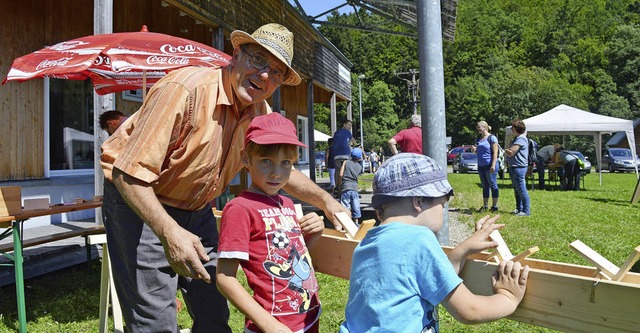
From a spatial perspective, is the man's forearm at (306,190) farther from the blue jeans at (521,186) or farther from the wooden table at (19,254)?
the blue jeans at (521,186)

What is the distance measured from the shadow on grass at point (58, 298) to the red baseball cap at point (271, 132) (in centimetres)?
329

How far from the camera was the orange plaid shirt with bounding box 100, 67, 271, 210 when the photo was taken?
2.03 metres

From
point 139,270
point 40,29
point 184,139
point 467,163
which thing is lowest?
point 139,270

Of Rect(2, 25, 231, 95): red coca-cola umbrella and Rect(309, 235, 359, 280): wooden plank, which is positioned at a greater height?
Rect(2, 25, 231, 95): red coca-cola umbrella

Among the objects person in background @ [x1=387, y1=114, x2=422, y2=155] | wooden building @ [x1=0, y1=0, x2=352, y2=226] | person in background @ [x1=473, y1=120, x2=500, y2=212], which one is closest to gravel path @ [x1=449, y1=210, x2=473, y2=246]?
person in background @ [x1=473, y1=120, x2=500, y2=212]

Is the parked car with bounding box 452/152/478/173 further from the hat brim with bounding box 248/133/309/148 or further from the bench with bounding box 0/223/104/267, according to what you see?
the hat brim with bounding box 248/133/309/148

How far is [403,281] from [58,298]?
14.3 feet

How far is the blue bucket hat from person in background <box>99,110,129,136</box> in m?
4.53

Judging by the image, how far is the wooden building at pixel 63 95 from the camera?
7523 millimetres

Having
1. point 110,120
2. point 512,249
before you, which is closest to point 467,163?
point 512,249

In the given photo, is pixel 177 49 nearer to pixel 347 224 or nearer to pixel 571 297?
pixel 347 224

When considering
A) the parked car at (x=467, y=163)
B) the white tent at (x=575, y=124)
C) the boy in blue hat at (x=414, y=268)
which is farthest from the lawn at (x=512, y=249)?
the parked car at (x=467, y=163)

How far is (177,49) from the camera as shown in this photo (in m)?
5.12

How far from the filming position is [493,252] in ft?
6.07
